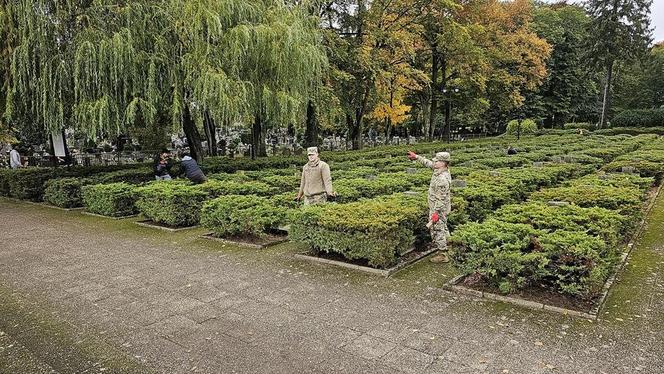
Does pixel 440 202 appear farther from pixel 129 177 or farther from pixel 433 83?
pixel 433 83

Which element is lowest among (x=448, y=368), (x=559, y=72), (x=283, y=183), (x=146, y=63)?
(x=448, y=368)

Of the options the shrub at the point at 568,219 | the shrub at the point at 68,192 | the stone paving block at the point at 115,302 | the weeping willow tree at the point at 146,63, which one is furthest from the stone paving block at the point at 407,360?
the shrub at the point at 68,192

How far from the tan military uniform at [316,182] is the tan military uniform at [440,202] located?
5.90 ft

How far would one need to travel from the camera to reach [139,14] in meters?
12.1

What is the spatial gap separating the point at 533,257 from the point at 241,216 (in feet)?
15.7

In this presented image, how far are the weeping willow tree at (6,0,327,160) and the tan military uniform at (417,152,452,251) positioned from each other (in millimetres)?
6881

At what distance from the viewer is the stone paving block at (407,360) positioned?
374cm

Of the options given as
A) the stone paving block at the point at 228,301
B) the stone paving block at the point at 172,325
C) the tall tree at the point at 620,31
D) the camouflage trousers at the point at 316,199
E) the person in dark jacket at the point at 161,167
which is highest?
the tall tree at the point at 620,31

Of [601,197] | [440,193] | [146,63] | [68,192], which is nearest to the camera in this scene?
[440,193]

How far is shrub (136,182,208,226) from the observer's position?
9367 mm

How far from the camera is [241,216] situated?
7.83 meters

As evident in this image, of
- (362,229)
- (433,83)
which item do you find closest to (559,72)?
(433,83)

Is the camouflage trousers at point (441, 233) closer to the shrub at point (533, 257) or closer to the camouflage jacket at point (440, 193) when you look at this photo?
the camouflage jacket at point (440, 193)

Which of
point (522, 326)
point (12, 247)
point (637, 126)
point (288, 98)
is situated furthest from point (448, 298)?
point (637, 126)
